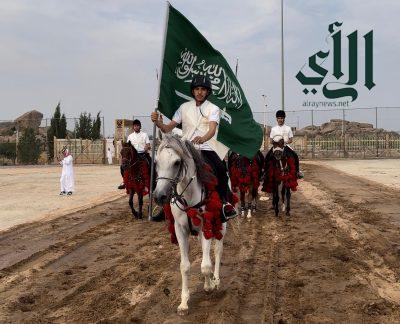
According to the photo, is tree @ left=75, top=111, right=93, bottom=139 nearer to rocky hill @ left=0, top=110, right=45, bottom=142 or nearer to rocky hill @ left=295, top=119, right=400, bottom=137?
rocky hill @ left=0, top=110, right=45, bottom=142

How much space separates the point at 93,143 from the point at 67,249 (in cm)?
3698

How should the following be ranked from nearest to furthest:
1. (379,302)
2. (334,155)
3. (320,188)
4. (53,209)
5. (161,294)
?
1. (379,302)
2. (161,294)
3. (53,209)
4. (320,188)
5. (334,155)

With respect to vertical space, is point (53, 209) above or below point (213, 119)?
below

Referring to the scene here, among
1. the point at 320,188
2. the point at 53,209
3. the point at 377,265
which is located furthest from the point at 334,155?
the point at 377,265

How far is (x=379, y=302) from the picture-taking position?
17.7 feet

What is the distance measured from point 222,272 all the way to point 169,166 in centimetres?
276

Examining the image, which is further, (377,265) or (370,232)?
(370,232)

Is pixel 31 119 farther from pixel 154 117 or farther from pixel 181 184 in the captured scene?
pixel 181 184

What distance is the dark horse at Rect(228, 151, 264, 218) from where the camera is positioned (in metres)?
11.9

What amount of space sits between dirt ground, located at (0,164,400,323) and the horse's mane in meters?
1.52

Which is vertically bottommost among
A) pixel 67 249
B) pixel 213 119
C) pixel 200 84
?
pixel 67 249

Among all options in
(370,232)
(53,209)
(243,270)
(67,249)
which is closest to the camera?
(243,270)

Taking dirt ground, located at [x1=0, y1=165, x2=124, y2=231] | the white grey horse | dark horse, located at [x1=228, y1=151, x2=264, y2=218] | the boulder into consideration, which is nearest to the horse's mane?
the white grey horse

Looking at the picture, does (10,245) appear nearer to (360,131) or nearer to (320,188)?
(320,188)
